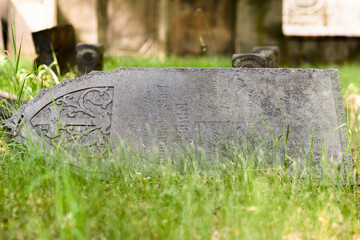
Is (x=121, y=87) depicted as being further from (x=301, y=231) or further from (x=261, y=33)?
(x=261, y=33)

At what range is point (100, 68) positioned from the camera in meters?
4.88

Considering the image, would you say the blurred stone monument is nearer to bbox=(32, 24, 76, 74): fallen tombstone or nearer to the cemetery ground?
bbox=(32, 24, 76, 74): fallen tombstone

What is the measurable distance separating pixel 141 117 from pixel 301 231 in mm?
1392

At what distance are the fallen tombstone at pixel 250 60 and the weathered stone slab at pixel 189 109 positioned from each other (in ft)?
3.15

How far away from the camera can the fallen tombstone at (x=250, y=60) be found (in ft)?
13.2

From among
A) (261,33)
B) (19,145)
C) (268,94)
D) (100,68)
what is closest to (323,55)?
(261,33)

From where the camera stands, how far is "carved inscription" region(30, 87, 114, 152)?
9.53 feet

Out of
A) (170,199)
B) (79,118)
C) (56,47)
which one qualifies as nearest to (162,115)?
(79,118)

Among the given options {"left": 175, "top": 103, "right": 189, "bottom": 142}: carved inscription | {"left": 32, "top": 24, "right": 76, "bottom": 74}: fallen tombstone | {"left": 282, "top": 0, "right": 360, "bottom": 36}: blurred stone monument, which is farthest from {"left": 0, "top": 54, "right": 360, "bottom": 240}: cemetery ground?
{"left": 282, "top": 0, "right": 360, "bottom": 36}: blurred stone monument

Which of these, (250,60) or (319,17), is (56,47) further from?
(319,17)

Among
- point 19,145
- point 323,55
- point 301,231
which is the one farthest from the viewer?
point 323,55

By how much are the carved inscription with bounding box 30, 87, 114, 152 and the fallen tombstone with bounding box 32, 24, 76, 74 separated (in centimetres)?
255

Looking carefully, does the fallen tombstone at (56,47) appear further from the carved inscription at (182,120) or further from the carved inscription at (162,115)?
the carved inscription at (182,120)

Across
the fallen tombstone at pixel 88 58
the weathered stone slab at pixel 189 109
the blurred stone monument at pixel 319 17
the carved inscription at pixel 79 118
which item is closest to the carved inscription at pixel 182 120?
the weathered stone slab at pixel 189 109
